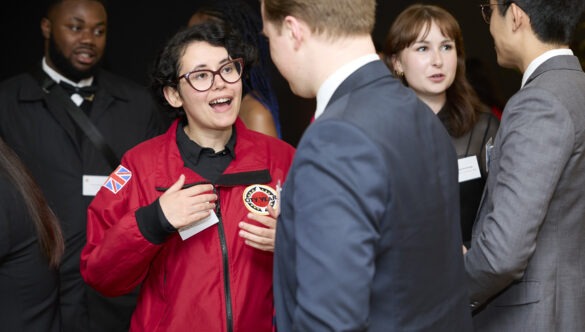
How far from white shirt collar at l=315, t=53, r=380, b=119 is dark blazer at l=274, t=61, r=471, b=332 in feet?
0.05

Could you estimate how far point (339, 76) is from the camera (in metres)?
1.52

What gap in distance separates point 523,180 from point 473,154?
0.97 metres

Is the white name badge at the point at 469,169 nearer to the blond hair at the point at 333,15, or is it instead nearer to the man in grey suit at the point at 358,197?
the man in grey suit at the point at 358,197

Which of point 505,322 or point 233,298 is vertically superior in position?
point 233,298

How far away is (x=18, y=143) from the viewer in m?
3.49

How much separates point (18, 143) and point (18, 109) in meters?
0.17

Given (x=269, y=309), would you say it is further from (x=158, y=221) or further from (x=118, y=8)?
(x=118, y=8)

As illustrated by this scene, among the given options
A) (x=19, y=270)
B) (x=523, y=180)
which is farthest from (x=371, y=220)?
(x=19, y=270)

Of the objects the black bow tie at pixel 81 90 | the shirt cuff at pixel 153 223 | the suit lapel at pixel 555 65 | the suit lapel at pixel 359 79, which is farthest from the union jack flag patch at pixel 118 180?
the black bow tie at pixel 81 90

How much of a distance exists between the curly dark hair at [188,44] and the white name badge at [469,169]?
3.34 ft

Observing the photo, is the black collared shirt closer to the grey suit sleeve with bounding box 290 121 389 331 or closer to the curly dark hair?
the curly dark hair

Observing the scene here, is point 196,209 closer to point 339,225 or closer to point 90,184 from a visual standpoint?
point 339,225

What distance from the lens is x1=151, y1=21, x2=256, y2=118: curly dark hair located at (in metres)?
2.30

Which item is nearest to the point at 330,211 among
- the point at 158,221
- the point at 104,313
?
the point at 158,221
